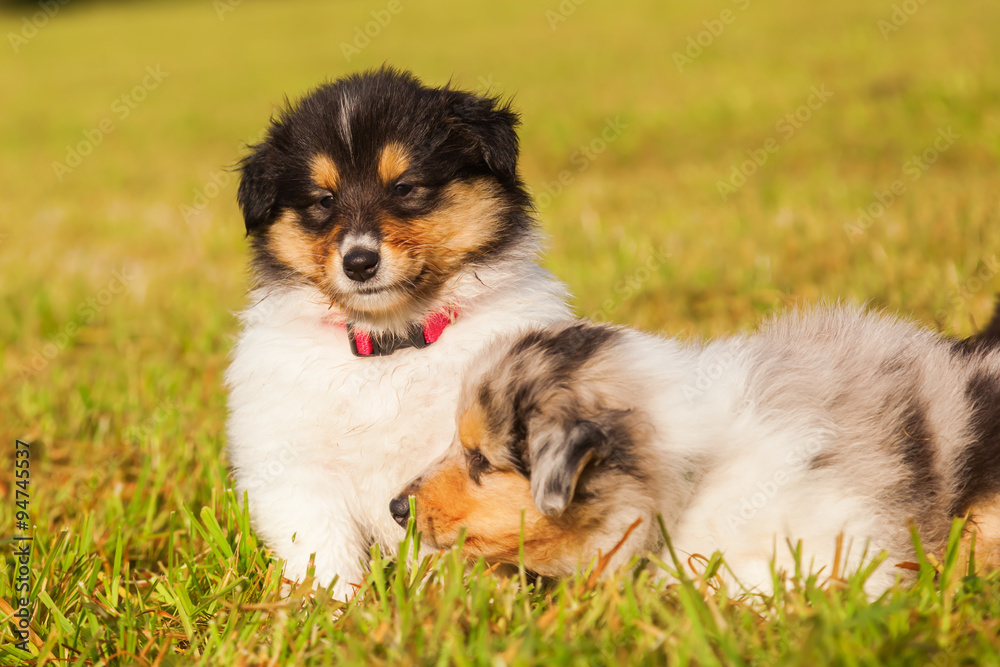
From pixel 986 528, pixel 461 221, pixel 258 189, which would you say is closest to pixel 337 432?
pixel 461 221

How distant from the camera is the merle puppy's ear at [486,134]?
3.62m

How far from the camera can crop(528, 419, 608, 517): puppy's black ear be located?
2.49m

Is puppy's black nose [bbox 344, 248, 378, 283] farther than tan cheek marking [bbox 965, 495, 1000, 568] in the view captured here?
Yes

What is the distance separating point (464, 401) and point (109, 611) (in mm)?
1309

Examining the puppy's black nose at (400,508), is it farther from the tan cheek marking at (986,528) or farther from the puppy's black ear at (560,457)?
the tan cheek marking at (986,528)

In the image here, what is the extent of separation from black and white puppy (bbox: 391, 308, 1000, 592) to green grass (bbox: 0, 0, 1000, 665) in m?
0.19

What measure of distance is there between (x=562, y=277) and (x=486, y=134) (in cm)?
301

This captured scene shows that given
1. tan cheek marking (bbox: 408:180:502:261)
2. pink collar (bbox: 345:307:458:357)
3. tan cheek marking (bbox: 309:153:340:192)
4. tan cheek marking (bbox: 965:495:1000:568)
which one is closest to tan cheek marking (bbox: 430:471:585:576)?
pink collar (bbox: 345:307:458:357)

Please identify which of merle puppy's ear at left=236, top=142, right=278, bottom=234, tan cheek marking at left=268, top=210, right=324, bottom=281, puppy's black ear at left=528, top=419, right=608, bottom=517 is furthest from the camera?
merle puppy's ear at left=236, top=142, right=278, bottom=234

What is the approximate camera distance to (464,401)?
2.86m

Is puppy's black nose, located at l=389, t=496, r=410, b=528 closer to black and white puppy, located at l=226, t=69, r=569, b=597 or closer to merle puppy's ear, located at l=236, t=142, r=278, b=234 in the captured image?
black and white puppy, located at l=226, t=69, r=569, b=597

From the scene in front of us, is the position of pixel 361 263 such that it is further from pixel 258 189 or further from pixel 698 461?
pixel 698 461

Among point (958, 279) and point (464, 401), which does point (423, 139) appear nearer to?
point (464, 401)

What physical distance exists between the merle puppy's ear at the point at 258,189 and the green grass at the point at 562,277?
113cm
